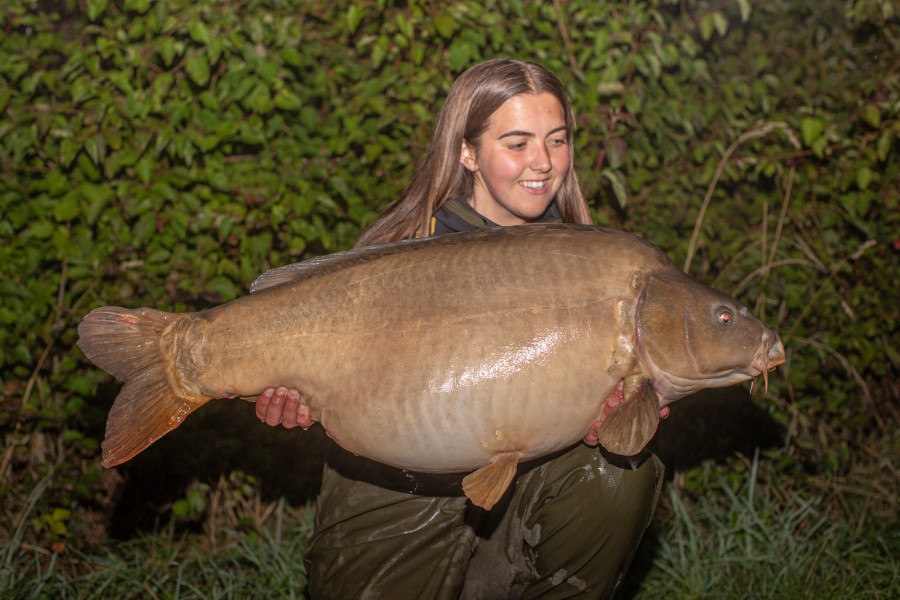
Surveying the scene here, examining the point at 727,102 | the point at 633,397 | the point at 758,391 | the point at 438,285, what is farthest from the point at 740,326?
the point at 727,102

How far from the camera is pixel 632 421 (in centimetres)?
203

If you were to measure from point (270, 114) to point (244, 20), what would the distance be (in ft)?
1.13

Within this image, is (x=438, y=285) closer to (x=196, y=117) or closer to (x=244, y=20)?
(x=196, y=117)

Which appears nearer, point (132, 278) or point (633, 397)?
point (633, 397)

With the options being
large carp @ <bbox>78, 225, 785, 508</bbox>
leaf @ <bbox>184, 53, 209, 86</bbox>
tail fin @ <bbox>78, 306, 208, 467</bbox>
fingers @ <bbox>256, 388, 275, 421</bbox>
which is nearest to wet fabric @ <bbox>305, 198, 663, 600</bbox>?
large carp @ <bbox>78, 225, 785, 508</bbox>

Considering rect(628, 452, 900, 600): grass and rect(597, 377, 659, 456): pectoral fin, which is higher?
rect(597, 377, 659, 456): pectoral fin

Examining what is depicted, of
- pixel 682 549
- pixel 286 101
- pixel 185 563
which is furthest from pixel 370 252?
pixel 682 549

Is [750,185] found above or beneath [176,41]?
beneath

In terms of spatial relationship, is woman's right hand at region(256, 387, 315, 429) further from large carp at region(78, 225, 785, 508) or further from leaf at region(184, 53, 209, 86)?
leaf at region(184, 53, 209, 86)

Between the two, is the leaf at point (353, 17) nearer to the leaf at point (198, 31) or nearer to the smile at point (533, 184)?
the leaf at point (198, 31)

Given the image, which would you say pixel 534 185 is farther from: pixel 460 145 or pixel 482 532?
pixel 482 532

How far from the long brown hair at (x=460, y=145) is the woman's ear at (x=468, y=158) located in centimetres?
2

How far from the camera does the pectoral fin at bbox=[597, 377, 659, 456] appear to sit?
6.64 feet

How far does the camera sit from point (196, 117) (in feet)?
10.2
